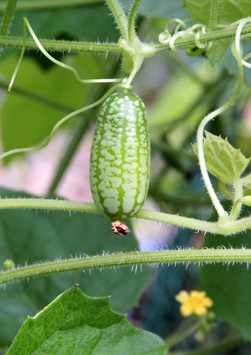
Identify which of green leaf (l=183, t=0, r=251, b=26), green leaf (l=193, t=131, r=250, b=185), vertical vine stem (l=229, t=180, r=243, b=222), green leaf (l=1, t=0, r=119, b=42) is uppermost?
green leaf (l=1, t=0, r=119, b=42)

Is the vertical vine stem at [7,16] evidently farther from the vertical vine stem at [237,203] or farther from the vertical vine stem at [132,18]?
the vertical vine stem at [237,203]

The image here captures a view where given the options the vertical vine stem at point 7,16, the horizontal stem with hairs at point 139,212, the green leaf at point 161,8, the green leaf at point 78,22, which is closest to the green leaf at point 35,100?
the green leaf at point 78,22

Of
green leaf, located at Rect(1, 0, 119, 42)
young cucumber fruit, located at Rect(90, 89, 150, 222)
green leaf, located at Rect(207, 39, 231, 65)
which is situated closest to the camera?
young cucumber fruit, located at Rect(90, 89, 150, 222)

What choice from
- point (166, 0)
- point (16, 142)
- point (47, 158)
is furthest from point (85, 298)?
point (47, 158)

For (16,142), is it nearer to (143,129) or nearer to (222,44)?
(222,44)

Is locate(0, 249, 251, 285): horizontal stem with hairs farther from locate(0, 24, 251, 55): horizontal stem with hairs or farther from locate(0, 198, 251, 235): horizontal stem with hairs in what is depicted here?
locate(0, 24, 251, 55): horizontal stem with hairs

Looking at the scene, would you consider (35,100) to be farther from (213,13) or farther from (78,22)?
(213,13)

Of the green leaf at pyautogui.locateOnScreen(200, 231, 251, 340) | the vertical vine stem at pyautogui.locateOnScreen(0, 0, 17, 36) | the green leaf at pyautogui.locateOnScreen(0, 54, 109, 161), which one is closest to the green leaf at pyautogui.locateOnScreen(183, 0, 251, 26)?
the vertical vine stem at pyautogui.locateOnScreen(0, 0, 17, 36)

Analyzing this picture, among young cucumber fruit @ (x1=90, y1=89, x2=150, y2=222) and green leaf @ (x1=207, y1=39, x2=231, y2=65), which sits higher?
green leaf @ (x1=207, y1=39, x2=231, y2=65)
